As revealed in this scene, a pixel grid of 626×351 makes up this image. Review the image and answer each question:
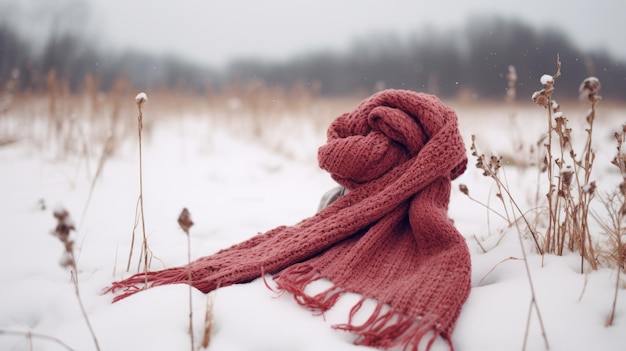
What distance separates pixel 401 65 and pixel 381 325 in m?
3.23

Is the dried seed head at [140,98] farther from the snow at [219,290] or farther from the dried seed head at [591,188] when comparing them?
the dried seed head at [591,188]

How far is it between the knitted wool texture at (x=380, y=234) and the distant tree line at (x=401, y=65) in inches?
12.2

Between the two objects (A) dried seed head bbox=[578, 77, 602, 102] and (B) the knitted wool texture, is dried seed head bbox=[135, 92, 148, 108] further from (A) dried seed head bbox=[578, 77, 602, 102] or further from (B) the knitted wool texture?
(A) dried seed head bbox=[578, 77, 602, 102]

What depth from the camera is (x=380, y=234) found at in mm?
1294

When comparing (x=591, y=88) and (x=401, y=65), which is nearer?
(x=591, y=88)

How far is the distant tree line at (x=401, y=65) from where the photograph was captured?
1703 millimetres

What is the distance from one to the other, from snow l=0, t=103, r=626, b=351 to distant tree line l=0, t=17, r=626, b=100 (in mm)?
613

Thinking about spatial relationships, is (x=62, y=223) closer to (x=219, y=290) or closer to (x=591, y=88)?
(x=219, y=290)

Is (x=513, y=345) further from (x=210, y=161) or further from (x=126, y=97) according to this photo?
(x=126, y=97)

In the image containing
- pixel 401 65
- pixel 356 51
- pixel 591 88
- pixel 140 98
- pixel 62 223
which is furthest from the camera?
pixel 356 51

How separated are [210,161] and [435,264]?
9.47ft

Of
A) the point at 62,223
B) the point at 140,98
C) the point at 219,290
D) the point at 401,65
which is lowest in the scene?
the point at 219,290

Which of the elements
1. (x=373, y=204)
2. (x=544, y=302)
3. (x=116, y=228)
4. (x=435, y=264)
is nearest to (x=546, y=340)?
(x=544, y=302)

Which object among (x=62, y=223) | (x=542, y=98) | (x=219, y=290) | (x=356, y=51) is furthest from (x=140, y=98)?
(x=356, y=51)
